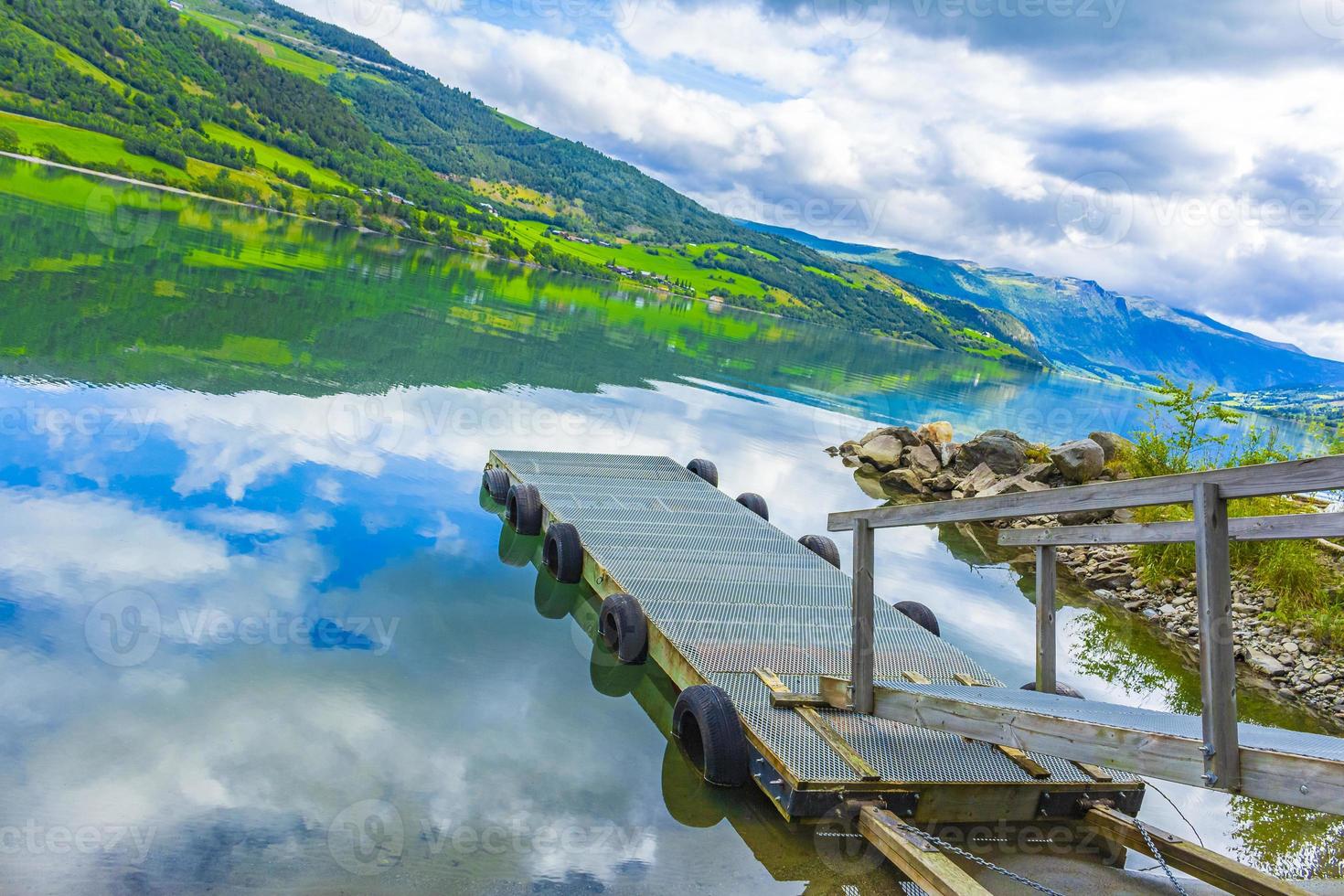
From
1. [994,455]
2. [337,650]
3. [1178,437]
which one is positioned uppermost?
[1178,437]

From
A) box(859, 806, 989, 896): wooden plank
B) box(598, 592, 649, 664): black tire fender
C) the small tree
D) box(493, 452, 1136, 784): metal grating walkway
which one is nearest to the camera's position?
box(859, 806, 989, 896): wooden plank

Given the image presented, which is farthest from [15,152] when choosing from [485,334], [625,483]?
[625,483]

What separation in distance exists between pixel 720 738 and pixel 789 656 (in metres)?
2.00

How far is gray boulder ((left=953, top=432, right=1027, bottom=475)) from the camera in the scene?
26.2 m

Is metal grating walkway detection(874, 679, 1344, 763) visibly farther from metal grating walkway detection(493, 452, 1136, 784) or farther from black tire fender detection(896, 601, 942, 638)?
black tire fender detection(896, 601, 942, 638)

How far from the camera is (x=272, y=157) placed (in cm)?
15800

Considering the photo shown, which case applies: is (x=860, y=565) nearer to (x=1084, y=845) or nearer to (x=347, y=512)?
(x=1084, y=845)

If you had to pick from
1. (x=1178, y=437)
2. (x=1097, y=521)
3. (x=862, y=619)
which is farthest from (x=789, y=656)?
(x=1178, y=437)

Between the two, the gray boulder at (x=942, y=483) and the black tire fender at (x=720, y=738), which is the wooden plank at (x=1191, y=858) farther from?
the gray boulder at (x=942, y=483)

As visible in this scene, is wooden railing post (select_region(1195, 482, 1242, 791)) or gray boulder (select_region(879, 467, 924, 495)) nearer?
wooden railing post (select_region(1195, 482, 1242, 791))

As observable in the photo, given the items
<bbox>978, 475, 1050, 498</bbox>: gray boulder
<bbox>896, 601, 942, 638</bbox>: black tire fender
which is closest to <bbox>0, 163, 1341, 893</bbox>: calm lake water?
Result: <bbox>896, 601, 942, 638</bbox>: black tire fender

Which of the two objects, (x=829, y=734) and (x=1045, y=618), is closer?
(x=829, y=734)

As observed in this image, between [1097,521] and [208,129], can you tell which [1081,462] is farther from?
[208,129]

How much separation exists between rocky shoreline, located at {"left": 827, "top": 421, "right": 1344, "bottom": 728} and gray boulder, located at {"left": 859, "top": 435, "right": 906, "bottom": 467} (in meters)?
0.03
